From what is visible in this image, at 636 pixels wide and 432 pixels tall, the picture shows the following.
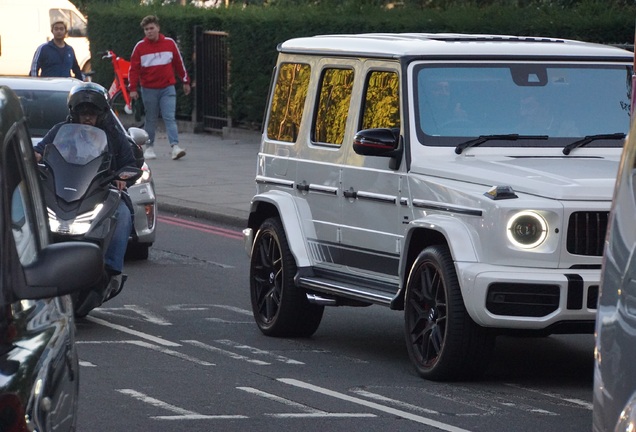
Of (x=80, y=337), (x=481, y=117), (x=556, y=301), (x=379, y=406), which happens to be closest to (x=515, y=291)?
(x=556, y=301)

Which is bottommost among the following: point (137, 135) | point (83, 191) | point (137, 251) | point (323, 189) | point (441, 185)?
point (137, 251)

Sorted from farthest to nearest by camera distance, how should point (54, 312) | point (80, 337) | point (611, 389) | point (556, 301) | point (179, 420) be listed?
point (80, 337), point (556, 301), point (179, 420), point (54, 312), point (611, 389)

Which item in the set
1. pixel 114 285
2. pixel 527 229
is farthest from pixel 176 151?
pixel 527 229

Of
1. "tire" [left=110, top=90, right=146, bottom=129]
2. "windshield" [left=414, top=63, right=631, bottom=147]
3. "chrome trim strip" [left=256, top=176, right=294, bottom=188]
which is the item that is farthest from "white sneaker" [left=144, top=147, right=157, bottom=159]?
"windshield" [left=414, top=63, right=631, bottom=147]

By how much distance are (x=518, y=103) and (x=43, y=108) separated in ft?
20.7

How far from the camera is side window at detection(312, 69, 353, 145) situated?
1030 cm

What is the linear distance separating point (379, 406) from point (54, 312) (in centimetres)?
355

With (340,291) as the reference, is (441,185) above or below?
above

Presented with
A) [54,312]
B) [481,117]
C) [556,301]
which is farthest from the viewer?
[481,117]

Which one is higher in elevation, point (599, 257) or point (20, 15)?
point (599, 257)

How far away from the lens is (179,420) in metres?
7.88

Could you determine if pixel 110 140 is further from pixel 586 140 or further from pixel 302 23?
pixel 302 23

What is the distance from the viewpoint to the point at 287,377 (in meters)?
9.09

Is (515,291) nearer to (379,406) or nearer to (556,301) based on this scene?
(556,301)
